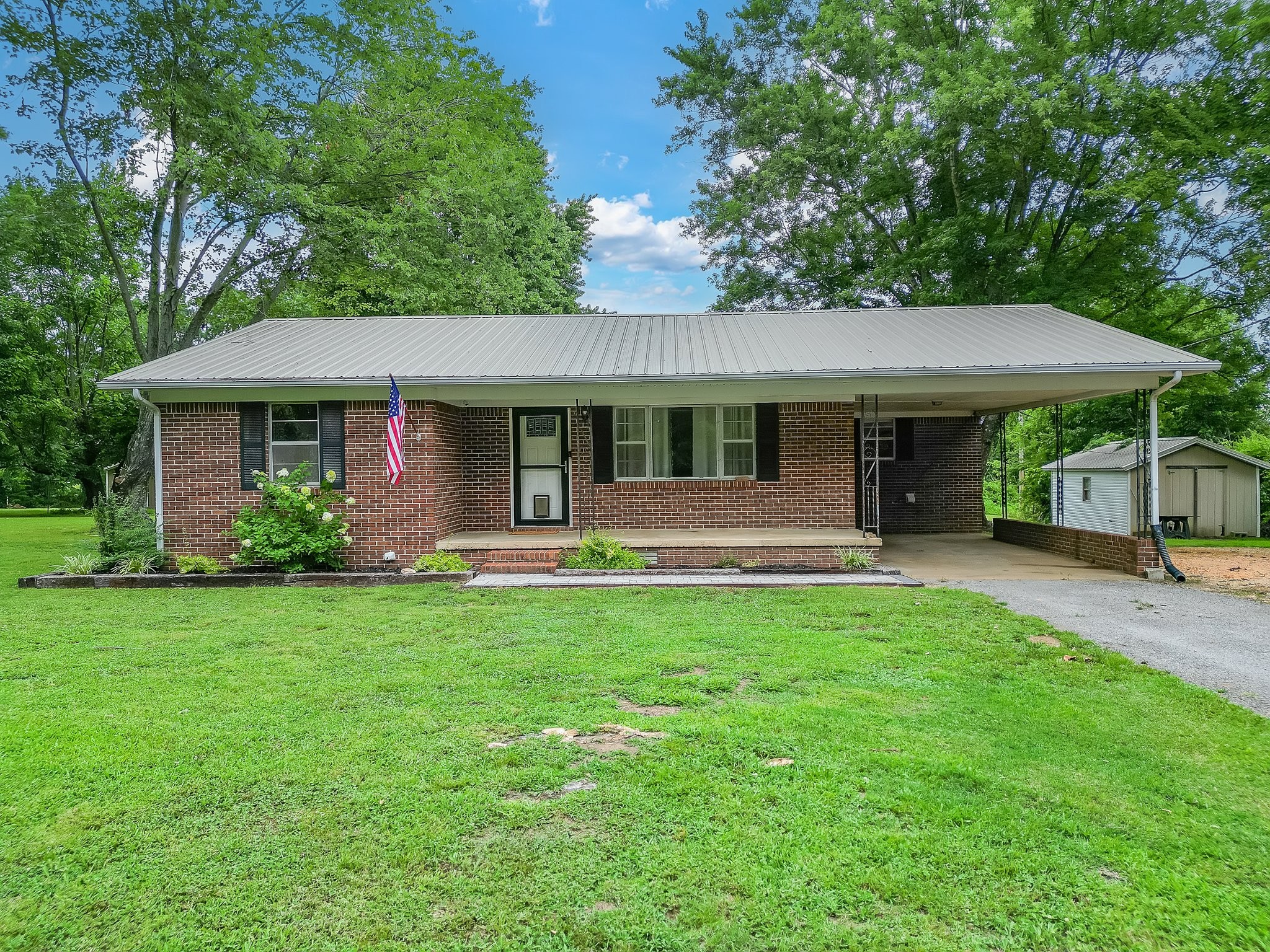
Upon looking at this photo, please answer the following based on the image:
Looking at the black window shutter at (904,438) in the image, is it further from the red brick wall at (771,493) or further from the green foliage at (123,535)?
the green foliage at (123,535)

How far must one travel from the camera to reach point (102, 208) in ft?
44.0

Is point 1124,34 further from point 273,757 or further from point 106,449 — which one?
point 106,449

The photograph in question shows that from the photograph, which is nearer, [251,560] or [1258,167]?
[251,560]

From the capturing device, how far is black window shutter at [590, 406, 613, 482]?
1095 cm

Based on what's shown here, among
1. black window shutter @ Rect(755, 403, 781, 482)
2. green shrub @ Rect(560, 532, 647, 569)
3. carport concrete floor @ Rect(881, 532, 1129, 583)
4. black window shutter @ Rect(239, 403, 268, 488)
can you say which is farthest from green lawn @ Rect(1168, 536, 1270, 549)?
black window shutter @ Rect(239, 403, 268, 488)

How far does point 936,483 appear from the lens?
15133mm

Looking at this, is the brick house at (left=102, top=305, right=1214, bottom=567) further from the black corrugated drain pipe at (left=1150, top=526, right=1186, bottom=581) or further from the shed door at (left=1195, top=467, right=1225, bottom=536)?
the shed door at (left=1195, top=467, right=1225, bottom=536)

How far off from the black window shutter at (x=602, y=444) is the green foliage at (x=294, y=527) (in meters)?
3.64

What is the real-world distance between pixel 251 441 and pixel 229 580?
2.01 m

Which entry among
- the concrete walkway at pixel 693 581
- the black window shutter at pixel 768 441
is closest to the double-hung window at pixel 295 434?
the concrete walkway at pixel 693 581

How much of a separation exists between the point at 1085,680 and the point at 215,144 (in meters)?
16.1

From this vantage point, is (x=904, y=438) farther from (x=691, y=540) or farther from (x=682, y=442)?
(x=691, y=540)

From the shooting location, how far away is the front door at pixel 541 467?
1134cm

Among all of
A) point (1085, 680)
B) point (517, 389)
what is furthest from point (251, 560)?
point (1085, 680)
